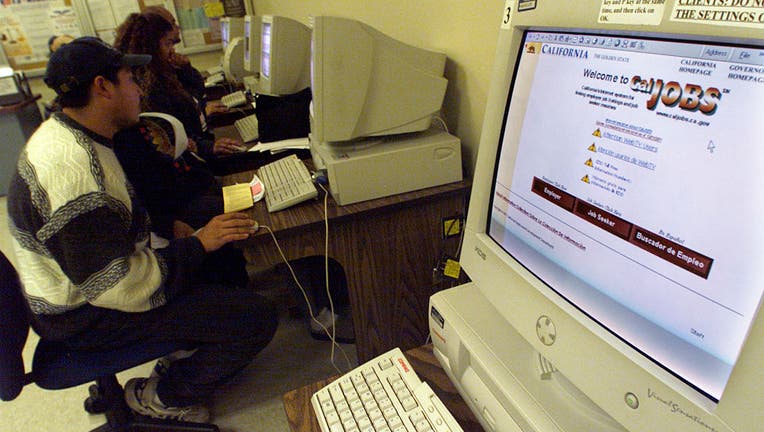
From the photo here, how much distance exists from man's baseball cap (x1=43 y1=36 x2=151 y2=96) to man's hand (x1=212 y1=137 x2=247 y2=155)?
69 centimetres

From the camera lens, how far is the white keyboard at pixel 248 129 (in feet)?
6.30

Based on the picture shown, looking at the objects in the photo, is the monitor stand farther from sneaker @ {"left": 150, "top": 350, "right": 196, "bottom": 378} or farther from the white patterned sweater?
sneaker @ {"left": 150, "top": 350, "right": 196, "bottom": 378}

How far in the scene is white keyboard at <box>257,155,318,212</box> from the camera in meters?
1.17

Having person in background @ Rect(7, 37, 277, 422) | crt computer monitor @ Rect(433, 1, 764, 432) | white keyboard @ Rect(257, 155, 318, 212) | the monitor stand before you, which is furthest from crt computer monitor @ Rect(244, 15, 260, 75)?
crt computer monitor @ Rect(433, 1, 764, 432)

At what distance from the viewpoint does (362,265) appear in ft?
4.16

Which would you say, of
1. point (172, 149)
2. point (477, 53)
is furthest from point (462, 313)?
point (172, 149)

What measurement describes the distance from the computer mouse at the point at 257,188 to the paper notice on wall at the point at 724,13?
42.5 inches

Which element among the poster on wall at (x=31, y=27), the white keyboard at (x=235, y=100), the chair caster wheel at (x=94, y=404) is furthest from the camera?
the poster on wall at (x=31, y=27)

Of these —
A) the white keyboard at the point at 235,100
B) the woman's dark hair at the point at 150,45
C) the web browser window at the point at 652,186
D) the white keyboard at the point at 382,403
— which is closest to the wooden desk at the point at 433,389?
the white keyboard at the point at 382,403

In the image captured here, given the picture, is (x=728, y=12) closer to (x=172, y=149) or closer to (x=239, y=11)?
(x=172, y=149)

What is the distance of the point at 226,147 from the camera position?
72.1 inches

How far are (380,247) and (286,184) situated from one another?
34cm

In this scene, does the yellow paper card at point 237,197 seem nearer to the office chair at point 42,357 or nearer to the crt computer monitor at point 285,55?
the office chair at point 42,357

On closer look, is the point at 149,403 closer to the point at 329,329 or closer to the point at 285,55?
the point at 329,329
